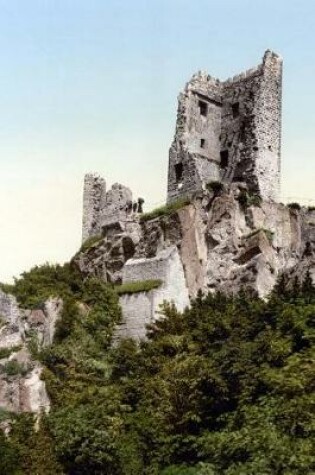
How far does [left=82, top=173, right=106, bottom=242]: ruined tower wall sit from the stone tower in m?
3.64

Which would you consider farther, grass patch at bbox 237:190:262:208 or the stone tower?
the stone tower

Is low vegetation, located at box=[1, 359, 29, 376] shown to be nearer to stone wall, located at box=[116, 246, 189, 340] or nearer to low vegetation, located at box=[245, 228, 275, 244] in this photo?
stone wall, located at box=[116, 246, 189, 340]

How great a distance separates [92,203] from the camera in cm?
3678

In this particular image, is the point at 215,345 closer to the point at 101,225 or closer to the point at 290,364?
the point at 290,364

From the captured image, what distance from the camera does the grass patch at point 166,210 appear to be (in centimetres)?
3130

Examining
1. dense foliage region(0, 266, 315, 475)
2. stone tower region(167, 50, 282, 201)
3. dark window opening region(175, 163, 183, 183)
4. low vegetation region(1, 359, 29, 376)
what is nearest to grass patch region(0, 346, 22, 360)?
low vegetation region(1, 359, 29, 376)

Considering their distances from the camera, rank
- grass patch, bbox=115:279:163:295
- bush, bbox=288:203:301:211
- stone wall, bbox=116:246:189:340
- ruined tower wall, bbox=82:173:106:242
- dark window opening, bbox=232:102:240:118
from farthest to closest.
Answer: ruined tower wall, bbox=82:173:106:242 → dark window opening, bbox=232:102:240:118 → bush, bbox=288:203:301:211 → grass patch, bbox=115:279:163:295 → stone wall, bbox=116:246:189:340

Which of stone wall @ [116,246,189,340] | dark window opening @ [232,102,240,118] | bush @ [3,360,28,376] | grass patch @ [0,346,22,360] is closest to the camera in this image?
bush @ [3,360,28,376]

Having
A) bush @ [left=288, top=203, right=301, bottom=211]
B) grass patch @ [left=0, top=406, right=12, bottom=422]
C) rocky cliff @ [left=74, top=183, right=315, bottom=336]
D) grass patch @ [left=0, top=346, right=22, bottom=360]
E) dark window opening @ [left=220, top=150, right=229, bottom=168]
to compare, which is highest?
dark window opening @ [left=220, top=150, right=229, bottom=168]

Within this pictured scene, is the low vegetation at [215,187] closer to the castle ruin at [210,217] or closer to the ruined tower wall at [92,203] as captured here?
the castle ruin at [210,217]

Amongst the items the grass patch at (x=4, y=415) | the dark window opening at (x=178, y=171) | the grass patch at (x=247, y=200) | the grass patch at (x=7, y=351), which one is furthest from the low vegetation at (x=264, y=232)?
the grass patch at (x=4, y=415)

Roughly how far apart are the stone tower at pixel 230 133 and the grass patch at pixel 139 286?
5.75m

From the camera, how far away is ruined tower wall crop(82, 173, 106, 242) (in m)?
36.0

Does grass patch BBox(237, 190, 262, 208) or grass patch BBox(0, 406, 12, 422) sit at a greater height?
grass patch BBox(237, 190, 262, 208)
